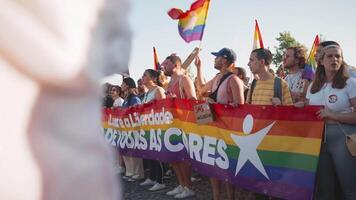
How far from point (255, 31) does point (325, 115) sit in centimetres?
544

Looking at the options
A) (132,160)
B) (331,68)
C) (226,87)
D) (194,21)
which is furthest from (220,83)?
(132,160)

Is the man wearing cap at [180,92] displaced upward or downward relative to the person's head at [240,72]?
downward

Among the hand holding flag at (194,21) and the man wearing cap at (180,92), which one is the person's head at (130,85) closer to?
the hand holding flag at (194,21)

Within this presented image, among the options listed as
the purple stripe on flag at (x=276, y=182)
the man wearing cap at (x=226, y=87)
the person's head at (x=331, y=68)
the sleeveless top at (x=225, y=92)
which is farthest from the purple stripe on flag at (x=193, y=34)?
the person's head at (x=331, y=68)

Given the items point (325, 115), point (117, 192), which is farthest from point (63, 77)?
point (325, 115)

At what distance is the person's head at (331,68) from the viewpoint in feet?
11.7

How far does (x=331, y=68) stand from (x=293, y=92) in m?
1.81

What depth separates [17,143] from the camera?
729 millimetres

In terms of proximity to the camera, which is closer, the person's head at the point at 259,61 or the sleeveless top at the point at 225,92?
the person's head at the point at 259,61

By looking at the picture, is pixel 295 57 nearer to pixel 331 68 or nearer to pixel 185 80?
pixel 185 80

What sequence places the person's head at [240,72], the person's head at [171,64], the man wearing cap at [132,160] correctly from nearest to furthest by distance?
the person's head at [171,64], the man wearing cap at [132,160], the person's head at [240,72]

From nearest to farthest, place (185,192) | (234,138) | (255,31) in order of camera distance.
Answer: (234,138)
(185,192)
(255,31)

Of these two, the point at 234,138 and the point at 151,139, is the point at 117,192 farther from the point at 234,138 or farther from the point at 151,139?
the point at 151,139

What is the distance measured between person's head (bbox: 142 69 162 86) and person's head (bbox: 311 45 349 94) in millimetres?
3164
